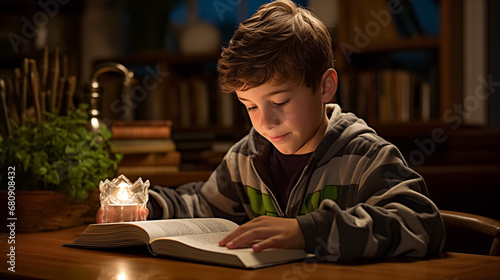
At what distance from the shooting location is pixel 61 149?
60.3 inches

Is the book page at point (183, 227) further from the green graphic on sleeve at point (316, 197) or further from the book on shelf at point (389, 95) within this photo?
the book on shelf at point (389, 95)

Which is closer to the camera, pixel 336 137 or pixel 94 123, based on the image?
pixel 336 137

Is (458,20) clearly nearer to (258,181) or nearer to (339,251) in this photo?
(258,181)

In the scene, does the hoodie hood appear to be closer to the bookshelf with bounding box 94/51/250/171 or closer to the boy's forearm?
the boy's forearm

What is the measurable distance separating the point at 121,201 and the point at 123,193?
0.7 inches

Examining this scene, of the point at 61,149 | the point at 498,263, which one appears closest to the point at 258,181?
the point at 61,149

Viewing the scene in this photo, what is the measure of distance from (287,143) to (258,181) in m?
0.19

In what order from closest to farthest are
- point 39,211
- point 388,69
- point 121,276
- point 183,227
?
point 121,276, point 183,227, point 39,211, point 388,69

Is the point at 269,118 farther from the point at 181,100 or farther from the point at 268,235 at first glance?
the point at 181,100

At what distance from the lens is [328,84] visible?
136 cm

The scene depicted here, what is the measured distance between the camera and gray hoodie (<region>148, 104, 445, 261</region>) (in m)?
1.03

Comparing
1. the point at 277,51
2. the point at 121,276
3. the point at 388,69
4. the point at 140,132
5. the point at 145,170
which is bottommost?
the point at 121,276

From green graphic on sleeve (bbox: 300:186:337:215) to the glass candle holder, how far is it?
1.11ft

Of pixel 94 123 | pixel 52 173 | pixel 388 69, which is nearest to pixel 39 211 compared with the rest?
pixel 52 173
